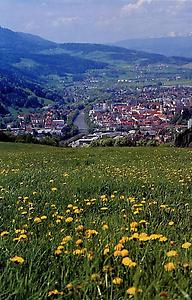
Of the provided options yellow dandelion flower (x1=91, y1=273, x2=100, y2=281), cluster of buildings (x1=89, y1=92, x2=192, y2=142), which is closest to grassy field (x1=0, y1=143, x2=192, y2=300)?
yellow dandelion flower (x1=91, y1=273, x2=100, y2=281)

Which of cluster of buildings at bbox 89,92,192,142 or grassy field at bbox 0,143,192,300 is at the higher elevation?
grassy field at bbox 0,143,192,300

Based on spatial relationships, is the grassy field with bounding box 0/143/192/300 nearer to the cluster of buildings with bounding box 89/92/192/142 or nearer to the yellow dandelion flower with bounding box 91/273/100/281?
the yellow dandelion flower with bounding box 91/273/100/281

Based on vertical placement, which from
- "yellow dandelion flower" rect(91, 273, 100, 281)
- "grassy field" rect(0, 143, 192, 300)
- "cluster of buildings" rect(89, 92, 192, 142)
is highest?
"yellow dandelion flower" rect(91, 273, 100, 281)

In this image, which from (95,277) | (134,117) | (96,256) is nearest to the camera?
(95,277)

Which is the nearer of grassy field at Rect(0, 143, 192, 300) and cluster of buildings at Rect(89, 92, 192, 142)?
grassy field at Rect(0, 143, 192, 300)

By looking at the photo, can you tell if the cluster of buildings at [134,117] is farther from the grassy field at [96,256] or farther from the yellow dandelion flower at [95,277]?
the yellow dandelion flower at [95,277]

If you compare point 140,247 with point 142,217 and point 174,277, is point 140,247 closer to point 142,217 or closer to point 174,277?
point 174,277

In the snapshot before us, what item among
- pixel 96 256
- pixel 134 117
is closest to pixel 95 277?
pixel 96 256

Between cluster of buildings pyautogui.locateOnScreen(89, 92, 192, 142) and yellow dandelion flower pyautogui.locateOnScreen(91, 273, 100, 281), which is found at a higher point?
yellow dandelion flower pyautogui.locateOnScreen(91, 273, 100, 281)

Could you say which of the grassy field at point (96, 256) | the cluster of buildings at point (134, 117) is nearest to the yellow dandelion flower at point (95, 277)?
the grassy field at point (96, 256)

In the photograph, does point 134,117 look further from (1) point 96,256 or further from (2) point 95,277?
(2) point 95,277

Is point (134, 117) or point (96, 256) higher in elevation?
point (96, 256)

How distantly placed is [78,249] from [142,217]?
79.4 inches

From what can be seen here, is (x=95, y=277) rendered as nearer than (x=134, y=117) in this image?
Yes
